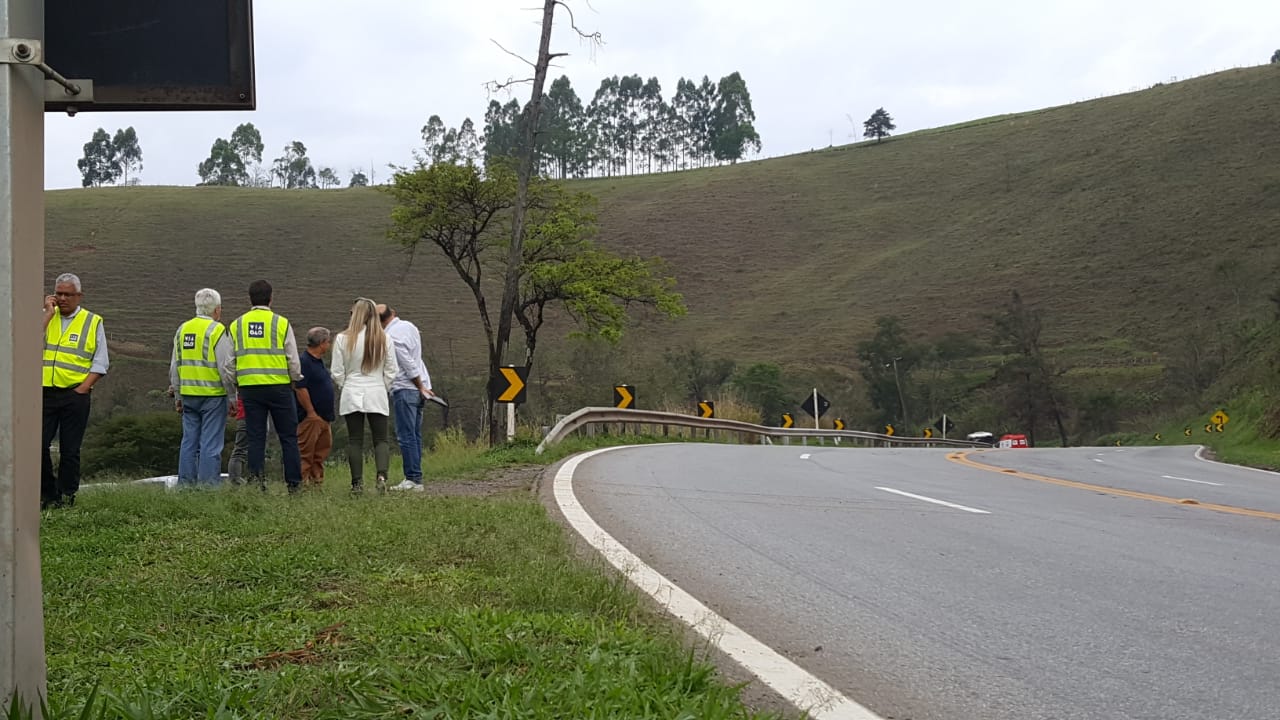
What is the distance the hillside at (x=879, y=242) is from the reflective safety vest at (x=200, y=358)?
4972 cm

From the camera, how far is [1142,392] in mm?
68500

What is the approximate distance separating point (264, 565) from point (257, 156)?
147817mm

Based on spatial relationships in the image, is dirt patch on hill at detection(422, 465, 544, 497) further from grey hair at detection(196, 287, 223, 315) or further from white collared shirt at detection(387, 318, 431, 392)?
grey hair at detection(196, 287, 223, 315)

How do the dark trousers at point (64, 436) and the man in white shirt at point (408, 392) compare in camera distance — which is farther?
the man in white shirt at point (408, 392)

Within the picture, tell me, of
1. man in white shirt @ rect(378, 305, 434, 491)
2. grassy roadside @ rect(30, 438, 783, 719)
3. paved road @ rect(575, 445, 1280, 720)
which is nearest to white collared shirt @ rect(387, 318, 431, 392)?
man in white shirt @ rect(378, 305, 434, 491)

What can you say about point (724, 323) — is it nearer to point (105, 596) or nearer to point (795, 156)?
point (795, 156)

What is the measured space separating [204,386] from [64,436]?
153cm

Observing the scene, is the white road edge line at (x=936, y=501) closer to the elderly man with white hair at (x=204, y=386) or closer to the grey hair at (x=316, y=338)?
the grey hair at (x=316, y=338)

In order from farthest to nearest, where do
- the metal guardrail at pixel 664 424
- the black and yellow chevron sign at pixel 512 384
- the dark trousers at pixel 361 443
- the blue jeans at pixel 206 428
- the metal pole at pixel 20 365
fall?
the metal guardrail at pixel 664 424 < the black and yellow chevron sign at pixel 512 384 < the blue jeans at pixel 206 428 < the dark trousers at pixel 361 443 < the metal pole at pixel 20 365

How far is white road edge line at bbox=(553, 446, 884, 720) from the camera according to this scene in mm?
4160

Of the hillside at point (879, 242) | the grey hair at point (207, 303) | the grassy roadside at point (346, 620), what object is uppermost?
the hillside at point (879, 242)

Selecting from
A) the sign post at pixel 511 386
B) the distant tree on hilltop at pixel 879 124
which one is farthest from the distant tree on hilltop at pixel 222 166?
the sign post at pixel 511 386

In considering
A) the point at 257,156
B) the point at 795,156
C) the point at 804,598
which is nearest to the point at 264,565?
the point at 804,598

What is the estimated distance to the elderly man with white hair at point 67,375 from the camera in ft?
29.7
